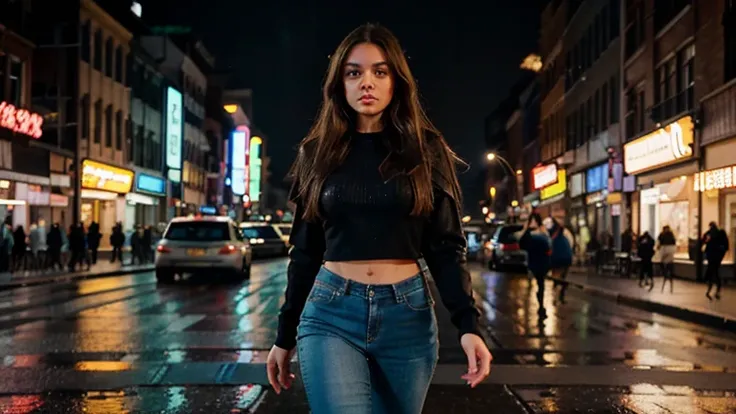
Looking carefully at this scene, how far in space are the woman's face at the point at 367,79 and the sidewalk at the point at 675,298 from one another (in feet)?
40.1

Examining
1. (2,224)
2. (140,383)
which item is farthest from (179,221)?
(140,383)

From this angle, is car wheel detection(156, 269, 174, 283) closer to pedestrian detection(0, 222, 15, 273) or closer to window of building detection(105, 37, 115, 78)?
pedestrian detection(0, 222, 15, 273)

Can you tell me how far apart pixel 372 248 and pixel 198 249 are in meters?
21.0

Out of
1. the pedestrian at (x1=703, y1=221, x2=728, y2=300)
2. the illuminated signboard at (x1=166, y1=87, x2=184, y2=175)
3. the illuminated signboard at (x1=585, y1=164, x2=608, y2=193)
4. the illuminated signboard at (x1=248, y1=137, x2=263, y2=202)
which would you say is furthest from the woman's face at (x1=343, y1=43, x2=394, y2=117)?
the illuminated signboard at (x1=248, y1=137, x2=263, y2=202)

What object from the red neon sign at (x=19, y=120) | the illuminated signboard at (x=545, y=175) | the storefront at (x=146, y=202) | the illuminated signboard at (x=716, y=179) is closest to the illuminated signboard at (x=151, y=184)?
the storefront at (x=146, y=202)

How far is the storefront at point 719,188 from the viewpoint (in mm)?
23594

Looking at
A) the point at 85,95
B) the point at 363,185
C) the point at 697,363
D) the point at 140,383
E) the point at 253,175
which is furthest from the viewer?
the point at 253,175

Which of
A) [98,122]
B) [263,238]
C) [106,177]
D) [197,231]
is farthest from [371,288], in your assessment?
[263,238]

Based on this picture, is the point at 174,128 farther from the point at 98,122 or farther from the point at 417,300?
the point at 417,300

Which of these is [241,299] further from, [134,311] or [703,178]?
[703,178]

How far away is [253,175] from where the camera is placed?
85.9 m

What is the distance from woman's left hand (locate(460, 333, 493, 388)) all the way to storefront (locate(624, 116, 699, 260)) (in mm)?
24564

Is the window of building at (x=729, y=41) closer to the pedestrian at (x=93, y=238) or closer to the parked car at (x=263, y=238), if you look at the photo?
the pedestrian at (x=93, y=238)

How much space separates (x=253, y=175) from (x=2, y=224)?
59.8m
